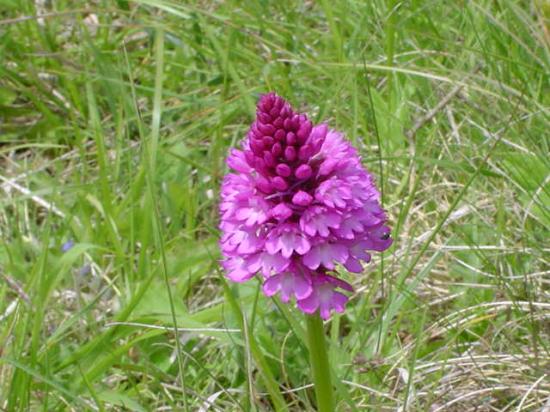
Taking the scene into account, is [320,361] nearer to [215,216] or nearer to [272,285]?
[272,285]

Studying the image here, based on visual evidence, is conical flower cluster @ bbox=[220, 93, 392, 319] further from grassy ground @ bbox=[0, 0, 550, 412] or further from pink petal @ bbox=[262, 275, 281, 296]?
grassy ground @ bbox=[0, 0, 550, 412]

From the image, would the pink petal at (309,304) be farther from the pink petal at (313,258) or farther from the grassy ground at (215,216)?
the grassy ground at (215,216)

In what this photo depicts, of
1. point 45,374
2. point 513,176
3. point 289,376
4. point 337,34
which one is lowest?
point 289,376

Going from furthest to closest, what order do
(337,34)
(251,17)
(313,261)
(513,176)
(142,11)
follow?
(142,11)
(251,17)
(337,34)
(513,176)
(313,261)

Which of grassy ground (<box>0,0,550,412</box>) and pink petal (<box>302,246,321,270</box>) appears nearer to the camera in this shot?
pink petal (<box>302,246,321,270</box>)

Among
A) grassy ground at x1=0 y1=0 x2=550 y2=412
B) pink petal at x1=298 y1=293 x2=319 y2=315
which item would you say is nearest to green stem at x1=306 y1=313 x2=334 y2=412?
pink petal at x1=298 y1=293 x2=319 y2=315

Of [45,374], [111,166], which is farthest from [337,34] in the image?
[45,374]

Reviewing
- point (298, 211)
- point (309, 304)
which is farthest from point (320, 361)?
point (298, 211)

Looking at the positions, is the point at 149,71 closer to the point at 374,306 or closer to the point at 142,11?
the point at 142,11
